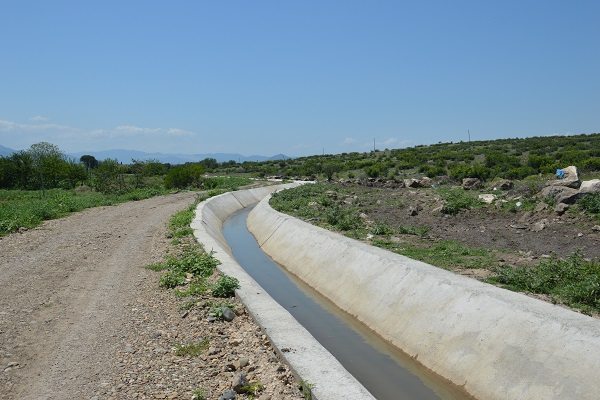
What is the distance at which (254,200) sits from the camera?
134ft

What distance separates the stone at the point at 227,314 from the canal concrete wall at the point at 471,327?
2892 millimetres

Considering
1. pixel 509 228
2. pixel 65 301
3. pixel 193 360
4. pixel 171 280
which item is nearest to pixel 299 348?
pixel 193 360

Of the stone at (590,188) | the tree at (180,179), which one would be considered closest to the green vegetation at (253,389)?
the stone at (590,188)

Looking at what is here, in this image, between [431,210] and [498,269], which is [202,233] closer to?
[431,210]

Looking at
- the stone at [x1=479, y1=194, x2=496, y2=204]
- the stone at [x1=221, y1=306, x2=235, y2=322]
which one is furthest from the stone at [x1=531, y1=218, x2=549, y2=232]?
the stone at [x1=221, y1=306, x2=235, y2=322]

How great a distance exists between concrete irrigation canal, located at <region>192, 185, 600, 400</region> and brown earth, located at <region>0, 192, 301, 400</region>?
0.56 meters

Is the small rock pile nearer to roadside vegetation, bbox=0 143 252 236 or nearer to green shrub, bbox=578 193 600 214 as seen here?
green shrub, bbox=578 193 600 214

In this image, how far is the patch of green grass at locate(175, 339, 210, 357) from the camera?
697 cm

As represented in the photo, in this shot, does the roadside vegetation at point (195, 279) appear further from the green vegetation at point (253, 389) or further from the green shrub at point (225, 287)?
the green vegetation at point (253, 389)

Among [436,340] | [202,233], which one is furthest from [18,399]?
[202,233]

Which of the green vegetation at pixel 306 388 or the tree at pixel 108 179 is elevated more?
the tree at pixel 108 179

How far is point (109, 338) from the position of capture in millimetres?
7371

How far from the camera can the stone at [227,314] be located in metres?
8.59

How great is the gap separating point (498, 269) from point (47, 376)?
8481 millimetres
